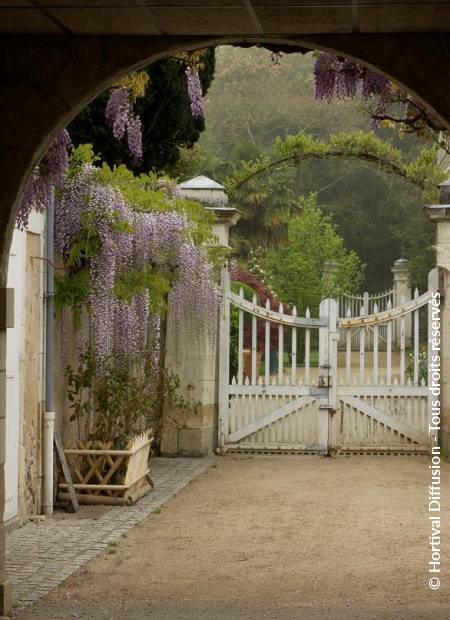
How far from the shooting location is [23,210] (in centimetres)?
631

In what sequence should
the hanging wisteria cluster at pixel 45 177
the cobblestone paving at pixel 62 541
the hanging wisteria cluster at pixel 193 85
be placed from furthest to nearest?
the hanging wisteria cluster at pixel 193 85
the hanging wisteria cluster at pixel 45 177
the cobblestone paving at pixel 62 541

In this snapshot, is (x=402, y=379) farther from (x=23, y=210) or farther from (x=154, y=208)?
(x=23, y=210)

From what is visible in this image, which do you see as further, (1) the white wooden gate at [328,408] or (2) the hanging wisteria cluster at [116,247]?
(1) the white wooden gate at [328,408]

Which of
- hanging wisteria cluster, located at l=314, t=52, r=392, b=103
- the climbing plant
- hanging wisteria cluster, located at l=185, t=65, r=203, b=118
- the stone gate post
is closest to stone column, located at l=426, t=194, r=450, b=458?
the stone gate post

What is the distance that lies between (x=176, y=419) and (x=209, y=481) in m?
1.54

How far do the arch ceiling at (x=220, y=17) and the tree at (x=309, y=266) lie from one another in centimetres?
1684

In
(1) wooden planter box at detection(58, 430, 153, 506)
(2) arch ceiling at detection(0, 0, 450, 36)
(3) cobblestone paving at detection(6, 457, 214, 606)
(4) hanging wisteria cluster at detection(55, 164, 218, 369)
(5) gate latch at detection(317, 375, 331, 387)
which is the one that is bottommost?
(3) cobblestone paving at detection(6, 457, 214, 606)

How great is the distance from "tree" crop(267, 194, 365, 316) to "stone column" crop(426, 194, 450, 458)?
10.6 meters

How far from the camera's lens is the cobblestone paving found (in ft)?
18.2

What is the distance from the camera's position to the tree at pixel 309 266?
21.9 m

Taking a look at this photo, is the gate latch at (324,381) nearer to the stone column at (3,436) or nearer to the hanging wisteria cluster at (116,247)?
the hanging wisteria cluster at (116,247)

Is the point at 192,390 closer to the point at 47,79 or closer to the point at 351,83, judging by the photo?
the point at 351,83

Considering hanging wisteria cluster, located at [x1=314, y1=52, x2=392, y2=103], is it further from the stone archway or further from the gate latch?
the gate latch

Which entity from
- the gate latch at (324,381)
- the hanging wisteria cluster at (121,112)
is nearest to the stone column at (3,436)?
the hanging wisteria cluster at (121,112)
